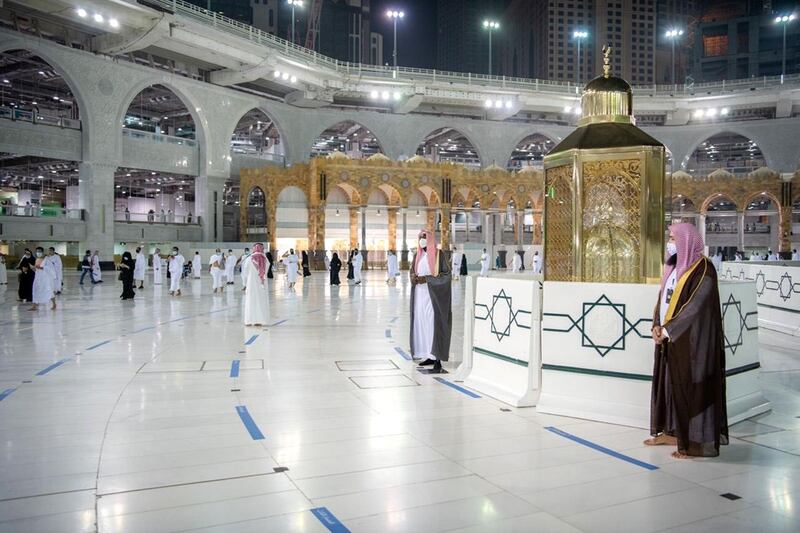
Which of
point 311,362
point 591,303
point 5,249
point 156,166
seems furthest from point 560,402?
point 5,249

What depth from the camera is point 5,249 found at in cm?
2931

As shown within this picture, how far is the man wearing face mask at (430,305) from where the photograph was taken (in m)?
6.17

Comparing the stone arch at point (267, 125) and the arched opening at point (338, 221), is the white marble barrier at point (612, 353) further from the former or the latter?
the stone arch at point (267, 125)

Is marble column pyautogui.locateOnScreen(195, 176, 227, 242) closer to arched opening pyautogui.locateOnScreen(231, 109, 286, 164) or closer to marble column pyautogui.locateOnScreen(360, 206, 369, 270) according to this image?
arched opening pyautogui.locateOnScreen(231, 109, 286, 164)

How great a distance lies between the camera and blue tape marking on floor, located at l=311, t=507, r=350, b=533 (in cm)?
252

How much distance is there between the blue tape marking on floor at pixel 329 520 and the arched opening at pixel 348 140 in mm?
38909

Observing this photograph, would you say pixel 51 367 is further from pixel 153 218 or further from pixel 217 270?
pixel 153 218

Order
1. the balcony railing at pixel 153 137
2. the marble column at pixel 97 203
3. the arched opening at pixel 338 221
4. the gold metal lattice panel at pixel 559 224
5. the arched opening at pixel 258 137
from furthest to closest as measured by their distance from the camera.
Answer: the arched opening at pixel 258 137 → the arched opening at pixel 338 221 → the balcony railing at pixel 153 137 → the marble column at pixel 97 203 → the gold metal lattice panel at pixel 559 224

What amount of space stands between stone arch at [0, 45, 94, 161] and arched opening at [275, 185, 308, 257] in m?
8.57

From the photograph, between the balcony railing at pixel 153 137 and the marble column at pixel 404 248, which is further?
the marble column at pixel 404 248

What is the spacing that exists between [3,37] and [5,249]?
11.3 metres

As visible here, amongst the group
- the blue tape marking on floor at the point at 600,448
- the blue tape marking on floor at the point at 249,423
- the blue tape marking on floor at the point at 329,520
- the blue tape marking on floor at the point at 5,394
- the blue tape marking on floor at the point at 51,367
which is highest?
the blue tape marking on floor at the point at 329,520

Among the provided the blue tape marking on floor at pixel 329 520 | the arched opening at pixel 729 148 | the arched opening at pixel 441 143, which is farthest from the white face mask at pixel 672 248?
the arched opening at pixel 729 148

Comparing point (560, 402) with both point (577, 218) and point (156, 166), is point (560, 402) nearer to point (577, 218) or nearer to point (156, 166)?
point (577, 218)
